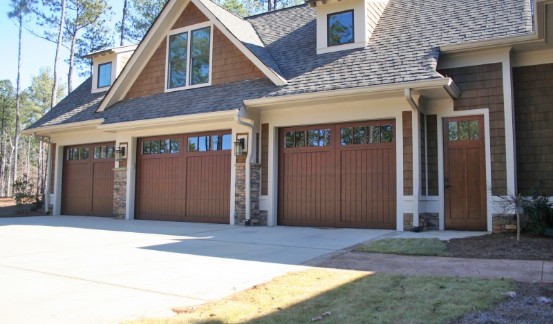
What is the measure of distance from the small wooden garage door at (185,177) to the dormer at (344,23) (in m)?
3.43

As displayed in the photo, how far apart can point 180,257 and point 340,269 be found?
7.39 ft

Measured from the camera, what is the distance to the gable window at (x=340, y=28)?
10.8 m

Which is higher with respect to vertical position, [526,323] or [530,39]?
[530,39]

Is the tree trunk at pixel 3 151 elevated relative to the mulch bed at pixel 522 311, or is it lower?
elevated

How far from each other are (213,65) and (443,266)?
8.57 m

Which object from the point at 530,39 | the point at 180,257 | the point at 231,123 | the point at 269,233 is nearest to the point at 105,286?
the point at 180,257

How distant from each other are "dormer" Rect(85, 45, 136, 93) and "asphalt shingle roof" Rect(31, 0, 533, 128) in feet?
7.63

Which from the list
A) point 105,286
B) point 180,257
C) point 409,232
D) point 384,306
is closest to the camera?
point 384,306

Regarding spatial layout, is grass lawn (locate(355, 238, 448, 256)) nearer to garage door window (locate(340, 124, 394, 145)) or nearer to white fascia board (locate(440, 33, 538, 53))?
garage door window (locate(340, 124, 394, 145))

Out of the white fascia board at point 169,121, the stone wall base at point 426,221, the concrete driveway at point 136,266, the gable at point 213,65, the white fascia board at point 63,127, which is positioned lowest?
→ the concrete driveway at point 136,266

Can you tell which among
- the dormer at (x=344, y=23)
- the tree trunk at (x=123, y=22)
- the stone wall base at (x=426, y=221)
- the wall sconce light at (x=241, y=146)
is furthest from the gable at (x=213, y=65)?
the tree trunk at (x=123, y=22)

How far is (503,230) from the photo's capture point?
8320 mm

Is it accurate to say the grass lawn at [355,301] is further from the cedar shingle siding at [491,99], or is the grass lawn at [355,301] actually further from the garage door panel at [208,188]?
the garage door panel at [208,188]

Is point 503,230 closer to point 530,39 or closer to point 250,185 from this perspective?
point 530,39
